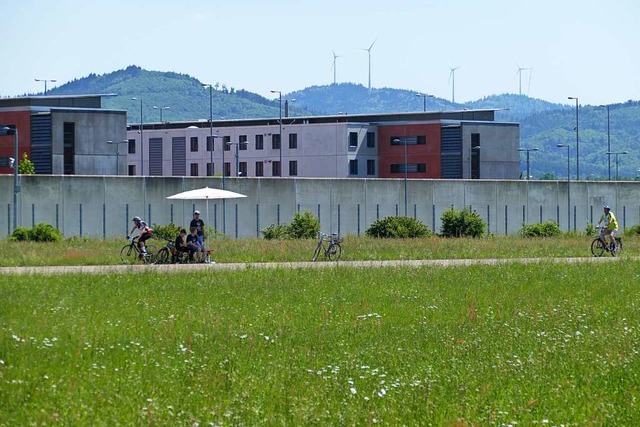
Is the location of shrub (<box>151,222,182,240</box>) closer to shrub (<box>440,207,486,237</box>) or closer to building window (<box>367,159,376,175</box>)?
shrub (<box>440,207,486,237</box>)

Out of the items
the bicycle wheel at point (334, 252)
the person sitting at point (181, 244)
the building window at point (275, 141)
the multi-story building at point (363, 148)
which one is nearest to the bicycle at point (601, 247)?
the bicycle wheel at point (334, 252)

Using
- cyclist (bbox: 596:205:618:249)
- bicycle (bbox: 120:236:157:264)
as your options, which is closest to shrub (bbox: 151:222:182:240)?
bicycle (bbox: 120:236:157:264)

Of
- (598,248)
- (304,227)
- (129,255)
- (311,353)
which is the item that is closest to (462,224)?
(304,227)

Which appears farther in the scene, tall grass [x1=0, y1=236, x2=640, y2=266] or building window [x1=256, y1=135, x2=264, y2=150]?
building window [x1=256, y1=135, x2=264, y2=150]

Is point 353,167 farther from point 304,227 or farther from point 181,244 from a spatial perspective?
point 181,244

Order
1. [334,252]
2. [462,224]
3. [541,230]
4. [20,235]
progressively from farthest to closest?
[541,230] → [462,224] → [20,235] → [334,252]

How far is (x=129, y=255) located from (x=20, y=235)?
11834mm

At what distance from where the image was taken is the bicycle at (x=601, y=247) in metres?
45.5

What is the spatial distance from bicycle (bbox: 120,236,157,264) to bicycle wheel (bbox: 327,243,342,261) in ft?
19.1

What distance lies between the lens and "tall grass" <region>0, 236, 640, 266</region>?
3978cm

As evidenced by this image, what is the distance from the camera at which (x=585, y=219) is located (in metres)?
75.3

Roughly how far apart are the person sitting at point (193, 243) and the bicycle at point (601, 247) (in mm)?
14927

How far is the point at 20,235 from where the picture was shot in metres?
51.0

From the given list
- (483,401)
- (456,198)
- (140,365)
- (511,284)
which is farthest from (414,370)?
(456,198)
